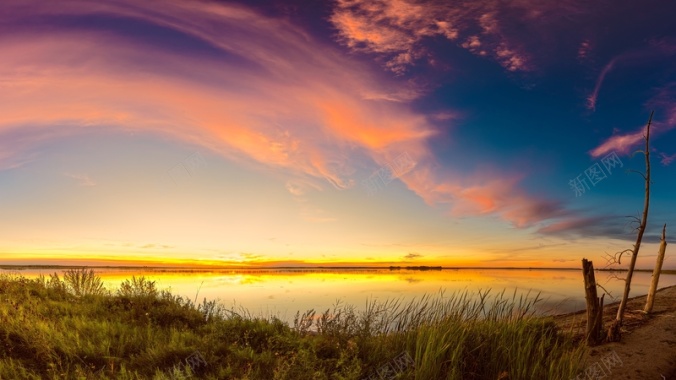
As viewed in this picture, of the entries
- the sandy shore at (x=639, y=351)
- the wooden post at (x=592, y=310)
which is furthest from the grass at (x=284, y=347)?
the sandy shore at (x=639, y=351)

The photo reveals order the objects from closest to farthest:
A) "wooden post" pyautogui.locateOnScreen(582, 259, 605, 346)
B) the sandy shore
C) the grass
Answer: the grass
the sandy shore
"wooden post" pyautogui.locateOnScreen(582, 259, 605, 346)

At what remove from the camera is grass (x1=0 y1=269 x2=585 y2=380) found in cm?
834

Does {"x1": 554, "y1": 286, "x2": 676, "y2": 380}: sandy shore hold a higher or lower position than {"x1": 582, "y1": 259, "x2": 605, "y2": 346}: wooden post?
lower

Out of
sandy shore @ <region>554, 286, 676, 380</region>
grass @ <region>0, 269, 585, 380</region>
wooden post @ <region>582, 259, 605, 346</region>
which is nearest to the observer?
grass @ <region>0, 269, 585, 380</region>

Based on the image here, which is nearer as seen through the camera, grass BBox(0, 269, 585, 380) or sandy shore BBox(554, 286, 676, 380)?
grass BBox(0, 269, 585, 380)

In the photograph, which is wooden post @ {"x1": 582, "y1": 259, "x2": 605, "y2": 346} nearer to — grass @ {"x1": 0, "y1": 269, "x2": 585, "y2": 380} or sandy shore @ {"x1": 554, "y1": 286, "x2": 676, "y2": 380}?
sandy shore @ {"x1": 554, "y1": 286, "x2": 676, "y2": 380}

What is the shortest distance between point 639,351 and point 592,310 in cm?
141

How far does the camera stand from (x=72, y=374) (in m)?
7.91

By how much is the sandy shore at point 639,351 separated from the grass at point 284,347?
75 cm

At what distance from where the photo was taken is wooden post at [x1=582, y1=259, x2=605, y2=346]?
12219 millimetres

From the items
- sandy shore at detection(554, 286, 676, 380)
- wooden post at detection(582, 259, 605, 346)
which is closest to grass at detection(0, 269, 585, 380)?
wooden post at detection(582, 259, 605, 346)

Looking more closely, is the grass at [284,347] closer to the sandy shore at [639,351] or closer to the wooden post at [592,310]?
the wooden post at [592,310]

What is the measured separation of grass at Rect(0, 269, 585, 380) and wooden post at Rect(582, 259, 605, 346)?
58 cm

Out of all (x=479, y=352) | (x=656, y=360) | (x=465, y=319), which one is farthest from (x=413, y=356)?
(x=656, y=360)
